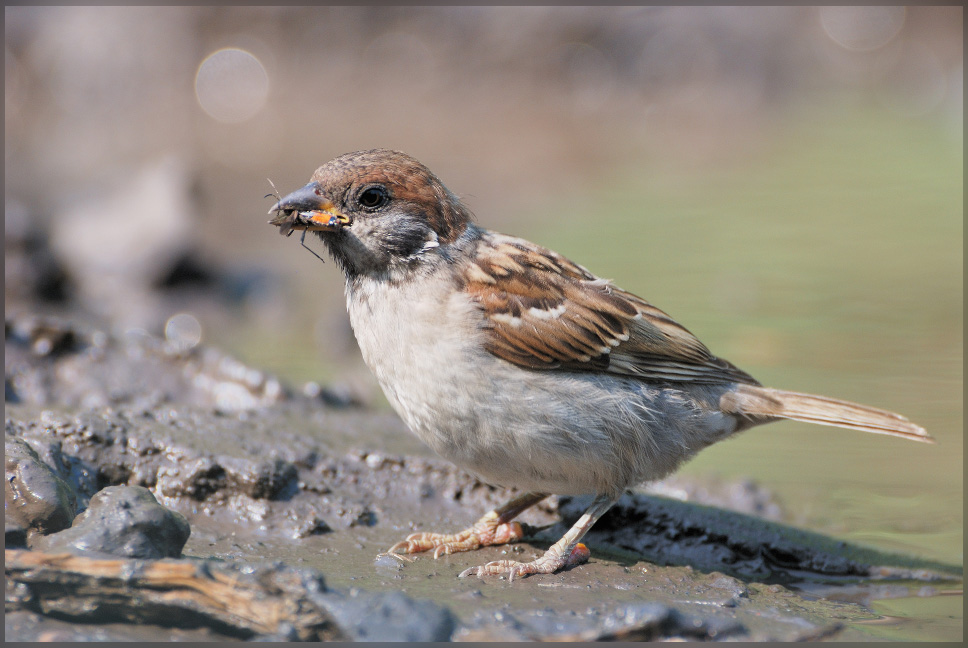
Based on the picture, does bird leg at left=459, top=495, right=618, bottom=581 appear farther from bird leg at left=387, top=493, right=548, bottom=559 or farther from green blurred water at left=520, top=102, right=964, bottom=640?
green blurred water at left=520, top=102, right=964, bottom=640

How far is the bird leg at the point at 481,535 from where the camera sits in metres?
4.15

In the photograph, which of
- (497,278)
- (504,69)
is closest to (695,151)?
(504,69)

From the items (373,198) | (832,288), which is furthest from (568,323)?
(832,288)

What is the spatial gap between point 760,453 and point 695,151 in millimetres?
8642

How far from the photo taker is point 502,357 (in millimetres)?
3975

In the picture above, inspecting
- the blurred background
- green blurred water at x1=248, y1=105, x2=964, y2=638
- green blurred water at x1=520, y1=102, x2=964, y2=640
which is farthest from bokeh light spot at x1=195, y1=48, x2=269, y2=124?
green blurred water at x1=520, y1=102, x2=964, y2=640

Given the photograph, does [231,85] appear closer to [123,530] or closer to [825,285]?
[825,285]

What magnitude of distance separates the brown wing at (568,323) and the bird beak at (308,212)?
63 cm

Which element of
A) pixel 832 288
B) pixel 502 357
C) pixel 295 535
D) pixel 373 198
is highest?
pixel 832 288

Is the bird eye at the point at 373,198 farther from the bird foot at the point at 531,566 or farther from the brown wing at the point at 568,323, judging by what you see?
the bird foot at the point at 531,566

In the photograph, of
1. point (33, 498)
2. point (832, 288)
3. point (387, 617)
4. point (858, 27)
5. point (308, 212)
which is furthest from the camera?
point (858, 27)

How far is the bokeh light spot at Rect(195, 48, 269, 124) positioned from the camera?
48.8 feet

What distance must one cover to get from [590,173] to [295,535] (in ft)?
31.5

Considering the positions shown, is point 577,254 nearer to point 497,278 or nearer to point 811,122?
point 497,278
